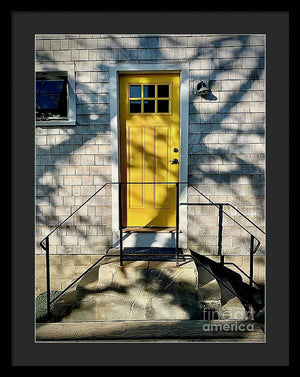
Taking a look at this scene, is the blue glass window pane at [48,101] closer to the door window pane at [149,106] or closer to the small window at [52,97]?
the small window at [52,97]

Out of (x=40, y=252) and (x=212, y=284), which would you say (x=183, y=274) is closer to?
(x=212, y=284)

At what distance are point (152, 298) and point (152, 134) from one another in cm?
208

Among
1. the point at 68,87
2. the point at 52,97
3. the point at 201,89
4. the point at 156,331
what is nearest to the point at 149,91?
the point at 201,89

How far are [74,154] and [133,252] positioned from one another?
1515mm

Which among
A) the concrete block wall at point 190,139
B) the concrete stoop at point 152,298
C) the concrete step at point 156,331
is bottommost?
the concrete step at point 156,331

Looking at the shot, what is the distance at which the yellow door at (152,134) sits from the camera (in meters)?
3.75

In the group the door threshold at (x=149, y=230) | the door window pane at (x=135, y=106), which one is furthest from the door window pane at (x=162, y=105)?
the door threshold at (x=149, y=230)

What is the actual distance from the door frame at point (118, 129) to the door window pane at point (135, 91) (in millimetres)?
188

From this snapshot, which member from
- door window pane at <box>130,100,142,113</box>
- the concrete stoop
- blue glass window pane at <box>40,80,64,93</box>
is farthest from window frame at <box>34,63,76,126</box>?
the concrete stoop

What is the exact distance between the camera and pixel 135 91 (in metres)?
3.76

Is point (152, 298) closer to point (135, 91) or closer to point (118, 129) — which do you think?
point (118, 129)

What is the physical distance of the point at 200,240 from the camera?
3.75 m

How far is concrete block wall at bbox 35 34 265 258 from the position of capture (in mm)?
3602
